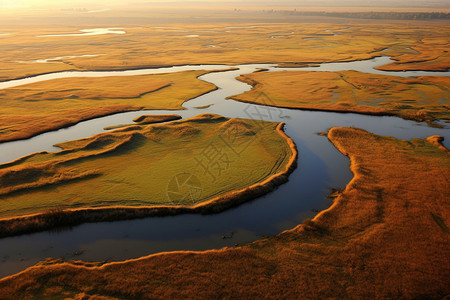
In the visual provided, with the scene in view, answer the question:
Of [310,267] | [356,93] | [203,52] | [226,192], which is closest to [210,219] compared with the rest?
[226,192]

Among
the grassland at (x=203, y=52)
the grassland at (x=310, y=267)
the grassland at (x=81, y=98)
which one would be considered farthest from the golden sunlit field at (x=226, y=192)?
the grassland at (x=203, y=52)

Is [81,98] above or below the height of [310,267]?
above

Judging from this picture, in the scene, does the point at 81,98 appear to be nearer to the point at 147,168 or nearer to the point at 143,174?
the point at 147,168

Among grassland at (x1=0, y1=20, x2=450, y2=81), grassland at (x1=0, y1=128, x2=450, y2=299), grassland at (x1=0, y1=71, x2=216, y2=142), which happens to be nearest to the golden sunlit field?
grassland at (x1=0, y1=128, x2=450, y2=299)

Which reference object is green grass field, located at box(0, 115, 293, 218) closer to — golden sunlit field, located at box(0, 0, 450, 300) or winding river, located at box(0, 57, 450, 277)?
golden sunlit field, located at box(0, 0, 450, 300)

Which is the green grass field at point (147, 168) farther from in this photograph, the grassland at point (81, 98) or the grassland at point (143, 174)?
the grassland at point (81, 98)

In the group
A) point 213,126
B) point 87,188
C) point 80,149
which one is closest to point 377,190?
point 213,126
